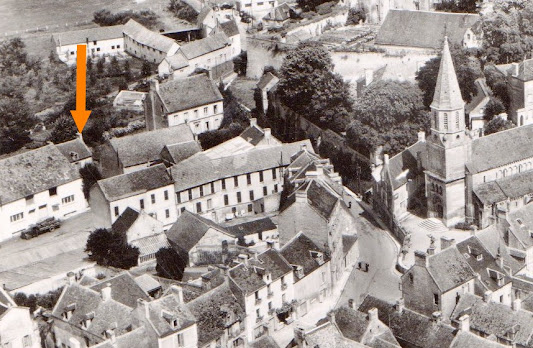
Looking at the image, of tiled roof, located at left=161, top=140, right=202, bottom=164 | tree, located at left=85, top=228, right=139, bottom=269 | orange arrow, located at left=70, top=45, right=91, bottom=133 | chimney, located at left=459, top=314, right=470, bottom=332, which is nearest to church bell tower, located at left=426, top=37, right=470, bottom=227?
tiled roof, located at left=161, top=140, right=202, bottom=164

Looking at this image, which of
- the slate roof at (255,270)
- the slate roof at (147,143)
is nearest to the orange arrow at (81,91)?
the slate roof at (147,143)

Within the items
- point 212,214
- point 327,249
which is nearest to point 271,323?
point 327,249

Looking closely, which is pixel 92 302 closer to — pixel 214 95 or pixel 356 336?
pixel 356 336

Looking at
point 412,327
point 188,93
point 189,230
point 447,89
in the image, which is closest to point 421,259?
point 412,327

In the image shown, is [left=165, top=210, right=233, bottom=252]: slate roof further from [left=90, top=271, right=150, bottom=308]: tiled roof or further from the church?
the church

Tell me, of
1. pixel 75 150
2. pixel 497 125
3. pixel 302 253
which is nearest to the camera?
pixel 302 253

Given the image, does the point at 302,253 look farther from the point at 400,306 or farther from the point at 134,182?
the point at 134,182
